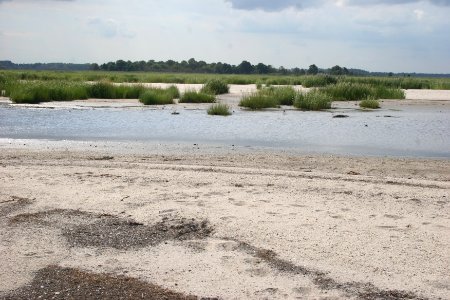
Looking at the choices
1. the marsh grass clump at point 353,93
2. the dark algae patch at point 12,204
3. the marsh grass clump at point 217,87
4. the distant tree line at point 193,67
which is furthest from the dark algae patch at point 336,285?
the distant tree line at point 193,67

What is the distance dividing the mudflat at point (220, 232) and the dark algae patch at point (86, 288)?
0.06 feet

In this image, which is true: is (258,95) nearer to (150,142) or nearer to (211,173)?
(150,142)

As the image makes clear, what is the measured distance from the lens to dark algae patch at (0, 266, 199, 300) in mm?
5484

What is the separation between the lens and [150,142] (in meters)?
17.3

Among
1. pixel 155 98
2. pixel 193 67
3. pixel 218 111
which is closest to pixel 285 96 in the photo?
pixel 155 98

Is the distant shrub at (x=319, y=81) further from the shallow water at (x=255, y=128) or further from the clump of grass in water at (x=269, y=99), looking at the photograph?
the shallow water at (x=255, y=128)

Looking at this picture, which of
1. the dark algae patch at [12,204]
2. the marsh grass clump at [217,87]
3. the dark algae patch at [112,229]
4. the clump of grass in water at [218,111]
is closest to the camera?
the dark algae patch at [112,229]

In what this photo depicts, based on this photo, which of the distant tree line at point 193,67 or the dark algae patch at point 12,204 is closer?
the dark algae patch at point 12,204

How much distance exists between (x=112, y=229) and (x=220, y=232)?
1.40 m

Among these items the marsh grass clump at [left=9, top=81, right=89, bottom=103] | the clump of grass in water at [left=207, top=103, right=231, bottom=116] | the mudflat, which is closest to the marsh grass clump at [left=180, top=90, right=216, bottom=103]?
the marsh grass clump at [left=9, top=81, right=89, bottom=103]

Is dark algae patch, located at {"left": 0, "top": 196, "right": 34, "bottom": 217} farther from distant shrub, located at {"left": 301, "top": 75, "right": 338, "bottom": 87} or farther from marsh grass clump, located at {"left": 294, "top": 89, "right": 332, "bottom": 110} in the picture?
distant shrub, located at {"left": 301, "top": 75, "right": 338, "bottom": 87}

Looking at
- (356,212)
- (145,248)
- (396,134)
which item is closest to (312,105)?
(396,134)

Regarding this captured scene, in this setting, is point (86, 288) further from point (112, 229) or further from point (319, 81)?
point (319, 81)

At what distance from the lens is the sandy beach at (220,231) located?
19.0 feet
